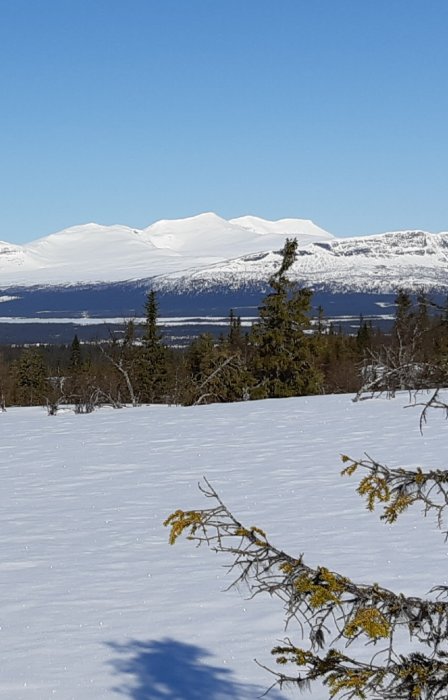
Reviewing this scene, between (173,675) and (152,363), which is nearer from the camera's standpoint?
(173,675)

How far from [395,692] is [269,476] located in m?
8.99

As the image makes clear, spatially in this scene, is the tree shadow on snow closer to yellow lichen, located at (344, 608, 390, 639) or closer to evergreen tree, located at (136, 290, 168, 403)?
yellow lichen, located at (344, 608, 390, 639)

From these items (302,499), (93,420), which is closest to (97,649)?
(302,499)

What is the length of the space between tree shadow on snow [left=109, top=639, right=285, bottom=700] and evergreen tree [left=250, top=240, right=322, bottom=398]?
31.6 meters

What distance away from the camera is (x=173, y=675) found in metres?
5.19

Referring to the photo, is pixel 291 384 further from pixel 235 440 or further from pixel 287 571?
pixel 287 571

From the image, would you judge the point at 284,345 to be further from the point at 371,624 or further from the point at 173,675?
the point at 371,624

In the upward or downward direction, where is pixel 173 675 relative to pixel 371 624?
downward

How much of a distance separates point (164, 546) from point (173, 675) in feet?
10.0

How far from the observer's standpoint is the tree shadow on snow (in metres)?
4.91

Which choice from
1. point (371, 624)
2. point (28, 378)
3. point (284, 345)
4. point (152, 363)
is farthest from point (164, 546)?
point (28, 378)

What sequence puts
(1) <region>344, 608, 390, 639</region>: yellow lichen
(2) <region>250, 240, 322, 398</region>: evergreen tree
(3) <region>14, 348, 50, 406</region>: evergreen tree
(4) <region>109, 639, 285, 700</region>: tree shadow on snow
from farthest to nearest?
(3) <region>14, 348, 50, 406</region>: evergreen tree
(2) <region>250, 240, 322, 398</region>: evergreen tree
(4) <region>109, 639, 285, 700</region>: tree shadow on snow
(1) <region>344, 608, 390, 639</region>: yellow lichen

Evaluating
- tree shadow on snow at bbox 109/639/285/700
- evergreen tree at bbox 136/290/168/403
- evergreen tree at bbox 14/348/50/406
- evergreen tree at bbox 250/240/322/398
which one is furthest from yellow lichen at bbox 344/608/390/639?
evergreen tree at bbox 14/348/50/406

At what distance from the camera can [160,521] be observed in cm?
927
